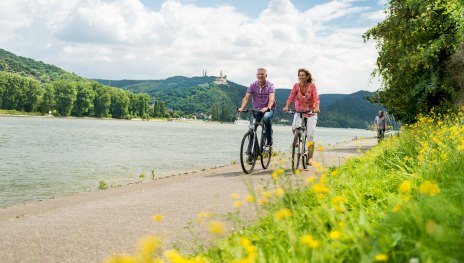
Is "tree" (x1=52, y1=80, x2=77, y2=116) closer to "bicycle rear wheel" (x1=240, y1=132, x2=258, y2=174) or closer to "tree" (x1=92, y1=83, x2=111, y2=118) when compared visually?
"tree" (x1=92, y1=83, x2=111, y2=118)

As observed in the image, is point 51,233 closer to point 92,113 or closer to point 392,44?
point 392,44

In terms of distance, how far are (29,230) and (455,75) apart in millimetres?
21891

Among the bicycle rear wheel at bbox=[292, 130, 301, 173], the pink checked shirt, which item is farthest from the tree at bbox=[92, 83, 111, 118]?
the bicycle rear wheel at bbox=[292, 130, 301, 173]

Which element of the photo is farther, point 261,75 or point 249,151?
point 261,75

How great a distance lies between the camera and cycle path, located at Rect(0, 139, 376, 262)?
180 inches

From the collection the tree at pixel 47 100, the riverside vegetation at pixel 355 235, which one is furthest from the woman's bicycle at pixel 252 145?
the tree at pixel 47 100

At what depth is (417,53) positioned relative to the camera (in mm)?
23141

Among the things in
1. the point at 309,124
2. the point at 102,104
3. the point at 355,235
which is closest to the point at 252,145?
the point at 309,124

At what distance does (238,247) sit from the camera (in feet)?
11.5

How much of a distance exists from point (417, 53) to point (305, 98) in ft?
49.4

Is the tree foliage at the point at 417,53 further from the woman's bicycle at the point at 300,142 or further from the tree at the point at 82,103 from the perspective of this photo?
the tree at the point at 82,103

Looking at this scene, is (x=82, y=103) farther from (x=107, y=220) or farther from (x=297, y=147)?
(x=107, y=220)

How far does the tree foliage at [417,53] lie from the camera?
22.8 metres

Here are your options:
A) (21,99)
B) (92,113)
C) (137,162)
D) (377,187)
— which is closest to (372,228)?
(377,187)
